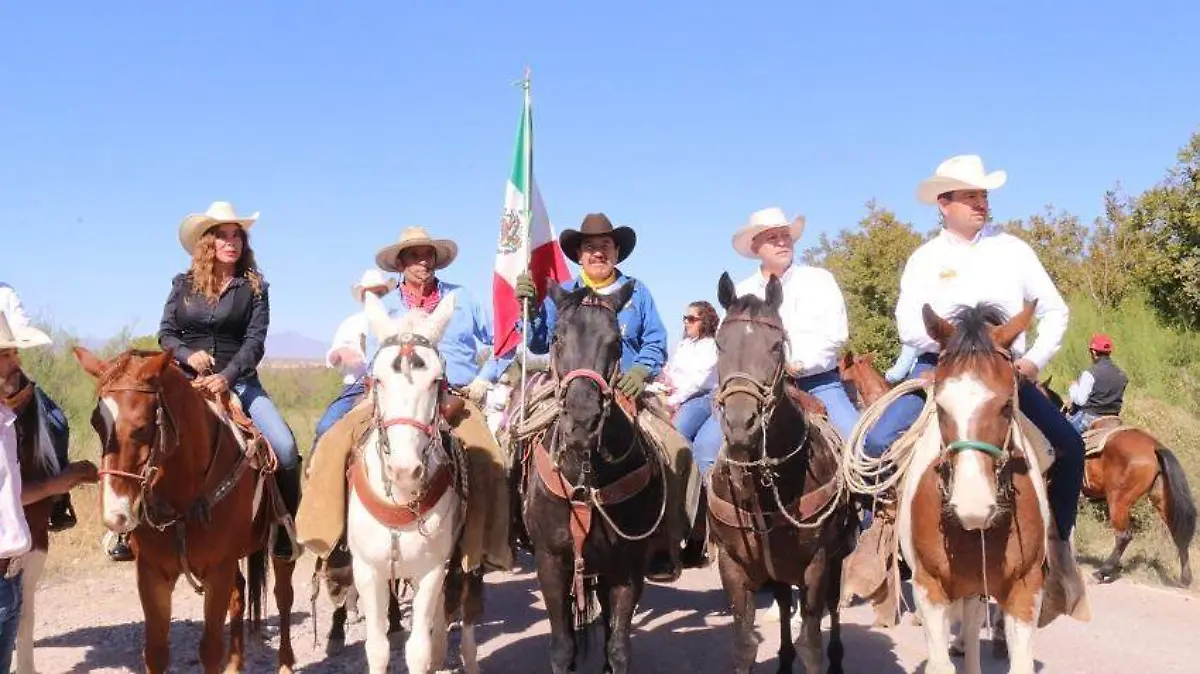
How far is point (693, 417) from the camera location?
6.53 metres

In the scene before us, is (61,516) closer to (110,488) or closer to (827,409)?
(110,488)

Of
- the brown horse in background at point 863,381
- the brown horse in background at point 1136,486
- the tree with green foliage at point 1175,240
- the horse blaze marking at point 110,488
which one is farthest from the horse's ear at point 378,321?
the tree with green foliage at point 1175,240

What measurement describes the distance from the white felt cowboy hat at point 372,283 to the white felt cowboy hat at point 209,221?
2995 mm

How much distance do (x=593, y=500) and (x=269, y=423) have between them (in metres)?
2.39

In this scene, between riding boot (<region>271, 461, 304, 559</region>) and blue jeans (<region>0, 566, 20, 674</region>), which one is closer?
blue jeans (<region>0, 566, 20, 674</region>)

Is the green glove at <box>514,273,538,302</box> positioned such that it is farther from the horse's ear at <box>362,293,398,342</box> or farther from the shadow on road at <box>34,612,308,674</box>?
the shadow on road at <box>34,612,308,674</box>

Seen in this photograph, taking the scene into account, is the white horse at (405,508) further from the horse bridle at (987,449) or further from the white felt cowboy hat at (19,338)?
the horse bridle at (987,449)

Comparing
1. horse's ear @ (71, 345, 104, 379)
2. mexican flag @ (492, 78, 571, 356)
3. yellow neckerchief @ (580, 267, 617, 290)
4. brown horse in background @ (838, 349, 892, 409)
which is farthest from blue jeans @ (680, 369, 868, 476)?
brown horse in background @ (838, 349, 892, 409)

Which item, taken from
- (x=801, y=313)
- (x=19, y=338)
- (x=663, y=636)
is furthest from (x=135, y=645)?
(x=801, y=313)

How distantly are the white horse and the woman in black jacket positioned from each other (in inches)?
56.3

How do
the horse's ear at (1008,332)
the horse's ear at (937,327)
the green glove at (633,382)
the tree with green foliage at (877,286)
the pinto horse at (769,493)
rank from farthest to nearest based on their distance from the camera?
the tree with green foliage at (877,286) → the green glove at (633,382) → the pinto horse at (769,493) → the horse's ear at (937,327) → the horse's ear at (1008,332)

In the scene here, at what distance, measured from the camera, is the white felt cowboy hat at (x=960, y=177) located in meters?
4.91

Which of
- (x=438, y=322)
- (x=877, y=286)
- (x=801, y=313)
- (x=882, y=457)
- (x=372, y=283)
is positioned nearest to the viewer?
(x=438, y=322)

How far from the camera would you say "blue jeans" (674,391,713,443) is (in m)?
6.50
